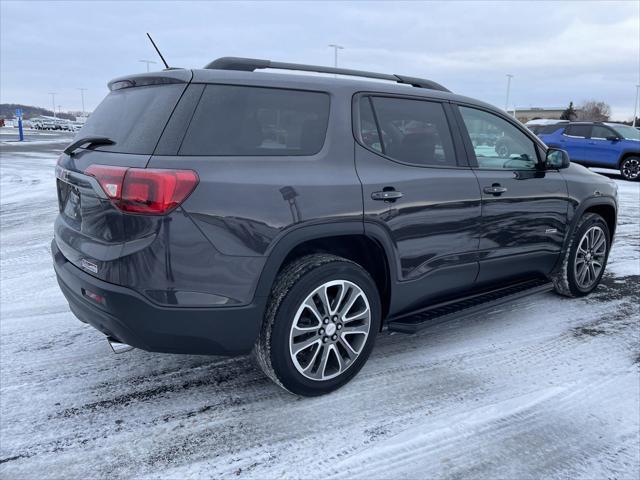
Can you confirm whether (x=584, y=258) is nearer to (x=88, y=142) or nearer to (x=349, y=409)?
(x=349, y=409)

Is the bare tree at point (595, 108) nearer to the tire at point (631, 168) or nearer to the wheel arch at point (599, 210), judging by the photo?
the tire at point (631, 168)

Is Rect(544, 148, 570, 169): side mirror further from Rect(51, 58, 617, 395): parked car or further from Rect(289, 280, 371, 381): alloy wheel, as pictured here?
Rect(289, 280, 371, 381): alloy wheel

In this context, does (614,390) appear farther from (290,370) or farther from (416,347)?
(290,370)

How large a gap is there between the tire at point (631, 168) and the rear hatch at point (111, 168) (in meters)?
15.9

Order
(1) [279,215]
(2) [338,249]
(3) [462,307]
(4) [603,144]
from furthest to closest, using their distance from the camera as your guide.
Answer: (4) [603,144], (3) [462,307], (2) [338,249], (1) [279,215]

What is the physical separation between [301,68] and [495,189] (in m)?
1.62

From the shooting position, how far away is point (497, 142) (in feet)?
13.2

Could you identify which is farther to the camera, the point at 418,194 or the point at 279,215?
the point at 418,194

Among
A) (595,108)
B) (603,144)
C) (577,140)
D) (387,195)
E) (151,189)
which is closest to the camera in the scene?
(151,189)

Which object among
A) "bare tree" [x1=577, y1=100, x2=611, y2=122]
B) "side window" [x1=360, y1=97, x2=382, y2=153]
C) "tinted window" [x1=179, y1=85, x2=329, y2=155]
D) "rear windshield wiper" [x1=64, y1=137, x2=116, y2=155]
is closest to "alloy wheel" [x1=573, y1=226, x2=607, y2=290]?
"side window" [x1=360, y1=97, x2=382, y2=153]

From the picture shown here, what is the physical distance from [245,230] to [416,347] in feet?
5.92

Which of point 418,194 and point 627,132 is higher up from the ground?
point 627,132

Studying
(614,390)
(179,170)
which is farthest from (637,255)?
(179,170)

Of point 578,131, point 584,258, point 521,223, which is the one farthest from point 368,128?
point 578,131
